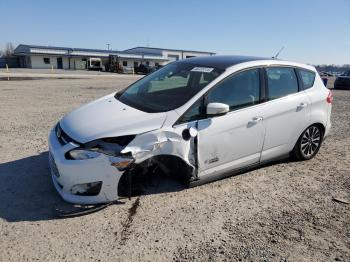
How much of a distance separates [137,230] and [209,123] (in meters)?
1.57

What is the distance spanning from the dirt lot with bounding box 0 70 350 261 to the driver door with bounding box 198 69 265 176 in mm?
389

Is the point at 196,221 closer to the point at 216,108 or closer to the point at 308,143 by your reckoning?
→ the point at 216,108

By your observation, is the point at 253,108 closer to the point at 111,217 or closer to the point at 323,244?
the point at 323,244

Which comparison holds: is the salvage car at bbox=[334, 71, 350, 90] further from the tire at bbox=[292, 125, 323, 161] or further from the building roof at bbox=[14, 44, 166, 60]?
the building roof at bbox=[14, 44, 166, 60]

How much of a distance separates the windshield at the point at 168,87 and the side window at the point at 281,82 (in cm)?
90

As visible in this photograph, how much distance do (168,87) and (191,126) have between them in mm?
1192

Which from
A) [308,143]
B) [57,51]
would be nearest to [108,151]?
[308,143]

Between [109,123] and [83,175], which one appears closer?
[83,175]

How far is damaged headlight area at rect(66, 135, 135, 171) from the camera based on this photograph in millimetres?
3746

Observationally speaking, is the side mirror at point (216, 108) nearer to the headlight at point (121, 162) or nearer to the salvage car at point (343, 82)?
the headlight at point (121, 162)

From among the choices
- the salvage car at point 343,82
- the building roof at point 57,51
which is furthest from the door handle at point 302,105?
the building roof at point 57,51

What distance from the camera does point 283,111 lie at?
4996 millimetres

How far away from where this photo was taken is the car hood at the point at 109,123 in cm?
387

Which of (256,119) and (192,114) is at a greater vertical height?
(192,114)
